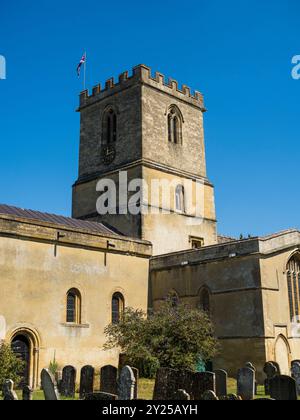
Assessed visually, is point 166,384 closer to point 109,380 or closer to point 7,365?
point 109,380

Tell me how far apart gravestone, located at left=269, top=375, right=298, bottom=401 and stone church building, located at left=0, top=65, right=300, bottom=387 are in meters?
8.71

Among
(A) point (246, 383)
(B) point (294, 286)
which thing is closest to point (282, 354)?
(B) point (294, 286)

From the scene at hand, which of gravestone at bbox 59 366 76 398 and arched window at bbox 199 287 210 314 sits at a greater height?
arched window at bbox 199 287 210 314

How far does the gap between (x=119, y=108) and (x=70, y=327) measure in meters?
15.3

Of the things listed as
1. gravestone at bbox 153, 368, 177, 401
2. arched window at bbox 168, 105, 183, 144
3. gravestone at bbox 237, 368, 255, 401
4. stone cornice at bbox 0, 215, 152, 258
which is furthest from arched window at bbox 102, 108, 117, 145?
gravestone at bbox 153, 368, 177, 401

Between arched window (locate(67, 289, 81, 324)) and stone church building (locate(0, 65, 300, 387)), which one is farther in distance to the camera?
arched window (locate(67, 289, 81, 324))

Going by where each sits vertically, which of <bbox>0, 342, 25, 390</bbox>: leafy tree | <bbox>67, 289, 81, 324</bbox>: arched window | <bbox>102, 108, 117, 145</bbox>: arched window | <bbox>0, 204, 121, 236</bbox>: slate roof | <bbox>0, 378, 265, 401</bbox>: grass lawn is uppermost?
<bbox>102, 108, 117, 145</bbox>: arched window

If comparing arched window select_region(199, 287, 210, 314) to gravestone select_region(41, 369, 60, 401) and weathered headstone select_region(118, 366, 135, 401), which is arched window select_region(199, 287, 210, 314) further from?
gravestone select_region(41, 369, 60, 401)

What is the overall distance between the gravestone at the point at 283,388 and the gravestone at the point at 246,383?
1204 mm

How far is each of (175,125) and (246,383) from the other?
21.8 m

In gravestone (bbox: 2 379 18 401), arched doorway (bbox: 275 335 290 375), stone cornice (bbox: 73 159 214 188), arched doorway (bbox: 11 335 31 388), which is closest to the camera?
gravestone (bbox: 2 379 18 401)

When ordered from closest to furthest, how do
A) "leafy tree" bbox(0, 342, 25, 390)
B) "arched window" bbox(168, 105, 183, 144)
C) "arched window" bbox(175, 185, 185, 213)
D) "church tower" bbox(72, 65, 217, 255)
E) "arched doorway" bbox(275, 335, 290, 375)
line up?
"leafy tree" bbox(0, 342, 25, 390) < "arched doorway" bbox(275, 335, 290, 375) < "church tower" bbox(72, 65, 217, 255) < "arched window" bbox(175, 185, 185, 213) < "arched window" bbox(168, 105, 183, 144)

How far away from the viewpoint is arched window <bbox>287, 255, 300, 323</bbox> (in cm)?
2500

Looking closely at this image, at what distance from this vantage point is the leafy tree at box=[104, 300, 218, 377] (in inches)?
800
